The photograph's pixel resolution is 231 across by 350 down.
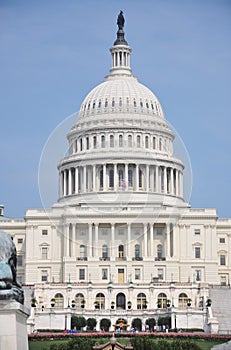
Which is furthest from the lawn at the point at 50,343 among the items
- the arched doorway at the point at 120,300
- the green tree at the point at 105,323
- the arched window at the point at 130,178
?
the arched window at the point at 130,178

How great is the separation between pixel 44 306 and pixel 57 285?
559 centimetres

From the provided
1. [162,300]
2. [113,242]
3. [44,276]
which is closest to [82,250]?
[113,242]

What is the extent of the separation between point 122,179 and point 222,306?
34.5 m

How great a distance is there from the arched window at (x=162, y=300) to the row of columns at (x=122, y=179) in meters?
25.4

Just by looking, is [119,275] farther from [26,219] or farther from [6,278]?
[6,278]

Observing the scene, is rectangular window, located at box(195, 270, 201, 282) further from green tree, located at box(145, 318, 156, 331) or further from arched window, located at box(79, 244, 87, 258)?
green tree, located at box(145, 318, 156, 331)

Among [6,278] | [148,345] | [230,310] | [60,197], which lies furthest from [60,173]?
[6,278]

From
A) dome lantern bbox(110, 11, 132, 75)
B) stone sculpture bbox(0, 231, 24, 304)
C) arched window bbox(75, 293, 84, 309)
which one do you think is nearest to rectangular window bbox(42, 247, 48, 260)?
arched window bbox(75, 293, 84, 309)

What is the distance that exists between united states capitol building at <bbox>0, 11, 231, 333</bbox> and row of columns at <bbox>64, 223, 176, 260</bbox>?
123mm

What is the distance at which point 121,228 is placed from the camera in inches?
5089

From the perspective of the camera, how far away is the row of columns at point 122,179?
13662 cm

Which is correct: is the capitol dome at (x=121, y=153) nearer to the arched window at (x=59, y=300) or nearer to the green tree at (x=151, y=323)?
the arched window at (x=59, y=300)

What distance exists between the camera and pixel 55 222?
131 meters

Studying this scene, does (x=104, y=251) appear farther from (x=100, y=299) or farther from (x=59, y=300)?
(x=59, y=300)
